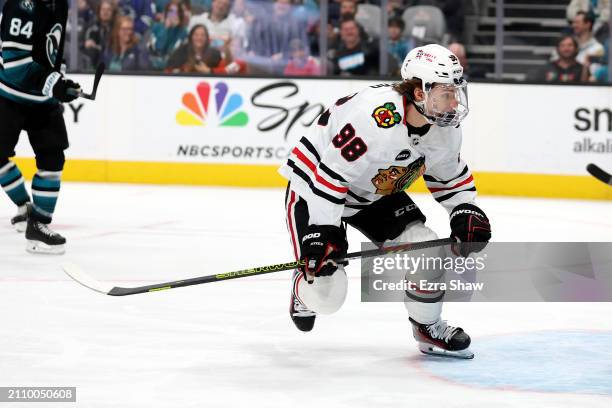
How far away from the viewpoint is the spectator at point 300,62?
27.8 feet

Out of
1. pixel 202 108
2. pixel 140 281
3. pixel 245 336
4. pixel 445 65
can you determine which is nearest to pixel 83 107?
pixel 202 108

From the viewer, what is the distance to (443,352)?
336 cm

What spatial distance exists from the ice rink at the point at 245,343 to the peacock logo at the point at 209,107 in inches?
105

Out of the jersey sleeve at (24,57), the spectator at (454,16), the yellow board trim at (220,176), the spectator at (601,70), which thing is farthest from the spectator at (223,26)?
the jersey sleeve at (24,57)

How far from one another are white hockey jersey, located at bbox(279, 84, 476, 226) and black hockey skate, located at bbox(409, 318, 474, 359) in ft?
1.15

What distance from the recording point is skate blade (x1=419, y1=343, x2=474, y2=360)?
333 cm

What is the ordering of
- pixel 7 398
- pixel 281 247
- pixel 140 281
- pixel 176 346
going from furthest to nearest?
pixel 281 247, pixel 140 281, pixel 176 346, pixel 7 398

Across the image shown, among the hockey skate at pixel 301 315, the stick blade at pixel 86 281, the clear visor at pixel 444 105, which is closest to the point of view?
the clear visor at pixel 444 105

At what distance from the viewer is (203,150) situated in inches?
334

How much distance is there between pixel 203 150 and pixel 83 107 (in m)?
0.94

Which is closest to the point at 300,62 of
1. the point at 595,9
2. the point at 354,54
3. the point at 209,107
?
the point at 354,54

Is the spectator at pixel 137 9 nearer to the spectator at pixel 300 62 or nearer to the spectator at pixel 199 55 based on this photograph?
the spectator at pixel 199 55

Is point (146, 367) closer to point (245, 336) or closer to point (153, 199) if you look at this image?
point (245, 336)

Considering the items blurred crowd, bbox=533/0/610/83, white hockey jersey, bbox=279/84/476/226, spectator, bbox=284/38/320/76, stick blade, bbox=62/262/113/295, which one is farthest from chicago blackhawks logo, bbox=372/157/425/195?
spectator, bbox=284/38/320/76
